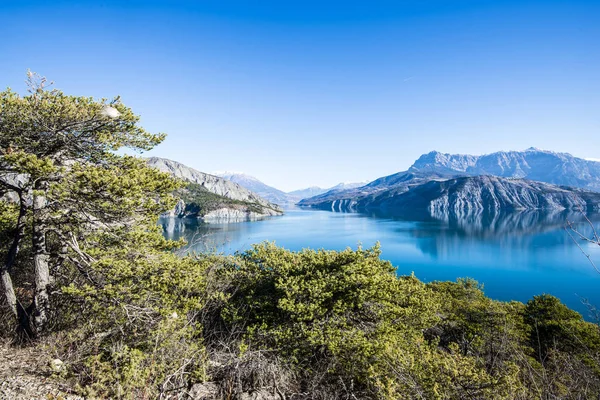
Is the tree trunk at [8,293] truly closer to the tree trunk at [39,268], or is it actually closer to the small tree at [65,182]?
the small tree at [65,182]

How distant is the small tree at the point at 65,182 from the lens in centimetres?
756

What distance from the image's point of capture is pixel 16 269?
11.0 m

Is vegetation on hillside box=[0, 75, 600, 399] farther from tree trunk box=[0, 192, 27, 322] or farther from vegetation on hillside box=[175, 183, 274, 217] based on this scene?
vegetation on hillside box=[175, 183, 274, 217]

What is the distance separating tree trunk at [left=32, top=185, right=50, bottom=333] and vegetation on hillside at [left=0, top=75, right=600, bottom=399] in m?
0.03

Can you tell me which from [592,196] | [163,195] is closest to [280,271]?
[163,195]

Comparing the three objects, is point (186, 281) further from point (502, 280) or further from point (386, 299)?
point (502, 280)

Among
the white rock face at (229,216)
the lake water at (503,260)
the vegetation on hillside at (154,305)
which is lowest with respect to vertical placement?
the lake water at (503,260)

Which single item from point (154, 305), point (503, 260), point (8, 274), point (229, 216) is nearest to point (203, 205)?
point (229, 216)

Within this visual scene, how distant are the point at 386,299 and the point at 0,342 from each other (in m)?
11.3

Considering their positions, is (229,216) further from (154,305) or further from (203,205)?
(154,305)

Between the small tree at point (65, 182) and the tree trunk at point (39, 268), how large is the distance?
0.07 ft

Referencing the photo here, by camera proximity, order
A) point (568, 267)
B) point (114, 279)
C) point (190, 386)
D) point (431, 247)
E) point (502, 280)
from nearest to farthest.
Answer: point (190, 386)
point (114, 279)
point (502, 280)
point (568, 267)
point (431, 247)

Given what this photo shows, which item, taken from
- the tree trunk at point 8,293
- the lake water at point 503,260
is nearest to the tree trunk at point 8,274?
the tree trunk at point 8,293

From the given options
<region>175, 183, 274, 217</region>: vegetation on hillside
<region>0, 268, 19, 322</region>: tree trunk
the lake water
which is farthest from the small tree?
<region>175, 183, 274, 217</region>: vegetation on hillside
